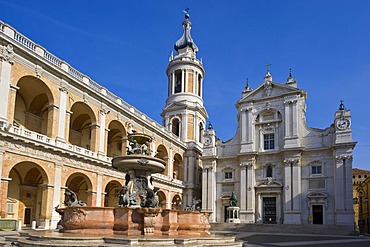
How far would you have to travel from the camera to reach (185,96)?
172 ft

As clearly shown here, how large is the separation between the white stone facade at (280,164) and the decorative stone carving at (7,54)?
28.6 m

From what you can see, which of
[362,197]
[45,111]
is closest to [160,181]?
[45,111]

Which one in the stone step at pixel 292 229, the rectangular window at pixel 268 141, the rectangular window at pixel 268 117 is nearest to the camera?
the stone step at pixel 292 229

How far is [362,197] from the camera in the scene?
60.2 metres

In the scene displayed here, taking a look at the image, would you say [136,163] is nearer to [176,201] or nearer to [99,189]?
[99,189]

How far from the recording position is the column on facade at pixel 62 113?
88.1 feet

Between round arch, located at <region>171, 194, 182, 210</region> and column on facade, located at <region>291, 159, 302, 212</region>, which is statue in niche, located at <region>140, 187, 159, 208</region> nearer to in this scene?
column on facade, located at <region>291, 159, 302, 212</region>

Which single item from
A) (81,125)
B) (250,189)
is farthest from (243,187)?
(81,125)

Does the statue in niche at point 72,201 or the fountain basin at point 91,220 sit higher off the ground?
the statue in niche at point 72,201

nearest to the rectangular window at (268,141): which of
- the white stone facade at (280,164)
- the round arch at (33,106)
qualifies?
the white stone facade at (280,164)

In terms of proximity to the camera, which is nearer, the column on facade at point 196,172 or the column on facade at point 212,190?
→ the column on facade at point 212,190

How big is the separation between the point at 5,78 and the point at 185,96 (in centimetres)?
3180

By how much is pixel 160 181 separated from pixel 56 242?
Result: 2928 centimetres

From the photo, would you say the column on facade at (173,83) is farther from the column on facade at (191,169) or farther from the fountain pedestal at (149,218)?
the fountain pedestal at (149,218)
